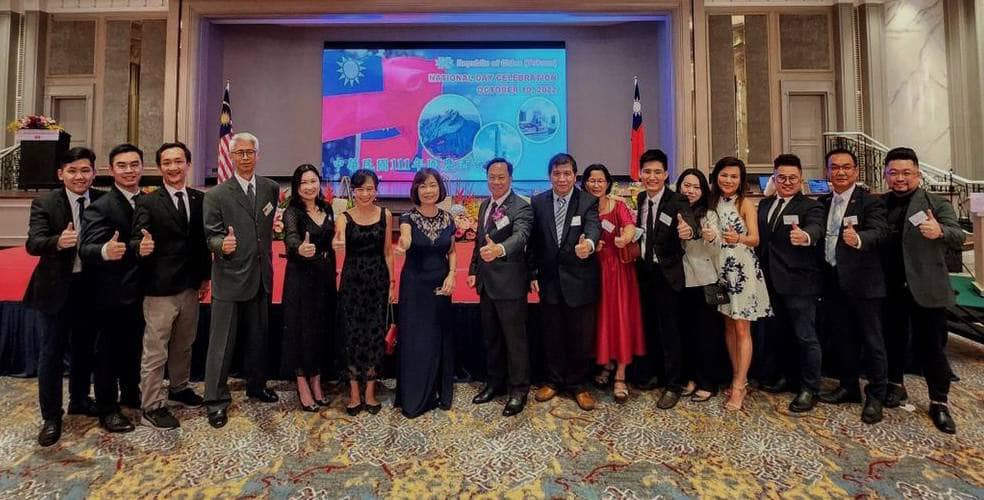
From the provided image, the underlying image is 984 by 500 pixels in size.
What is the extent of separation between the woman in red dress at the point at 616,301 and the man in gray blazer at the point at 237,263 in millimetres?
1913

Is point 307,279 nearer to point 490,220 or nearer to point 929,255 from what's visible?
point 490,220

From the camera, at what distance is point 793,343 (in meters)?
2.99

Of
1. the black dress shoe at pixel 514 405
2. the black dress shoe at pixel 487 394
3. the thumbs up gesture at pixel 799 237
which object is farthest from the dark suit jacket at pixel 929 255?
the black dress shoe at pixel 487 394

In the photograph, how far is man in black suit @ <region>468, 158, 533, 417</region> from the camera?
267 centimetres

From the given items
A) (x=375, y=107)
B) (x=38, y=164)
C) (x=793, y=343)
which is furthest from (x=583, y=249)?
(x=38, y=164)

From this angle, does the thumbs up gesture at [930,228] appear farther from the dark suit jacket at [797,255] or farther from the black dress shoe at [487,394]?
the black dress shoe at [487,394]

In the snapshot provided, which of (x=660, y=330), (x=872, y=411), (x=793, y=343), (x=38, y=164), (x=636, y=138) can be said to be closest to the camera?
(x=872, y=411)

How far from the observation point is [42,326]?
93.2 inches

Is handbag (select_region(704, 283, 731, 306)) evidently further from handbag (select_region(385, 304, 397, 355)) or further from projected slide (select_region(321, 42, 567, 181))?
projected slide (select_region(321, 42, 567, 181))

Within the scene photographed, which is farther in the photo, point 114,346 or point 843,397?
point 843,397

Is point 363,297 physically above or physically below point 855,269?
below

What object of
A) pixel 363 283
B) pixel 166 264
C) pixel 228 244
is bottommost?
pixel 363 283

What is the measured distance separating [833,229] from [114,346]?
4.07 metres

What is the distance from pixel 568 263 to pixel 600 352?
63 cm
